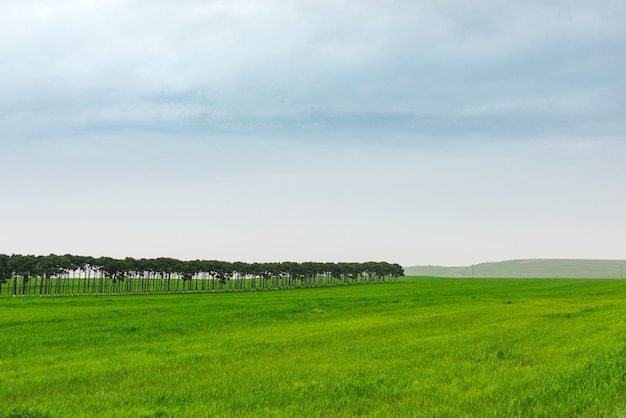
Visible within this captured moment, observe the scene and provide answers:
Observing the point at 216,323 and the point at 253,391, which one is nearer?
the point at 253,391

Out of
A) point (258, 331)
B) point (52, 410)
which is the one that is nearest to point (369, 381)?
point (52, 410)

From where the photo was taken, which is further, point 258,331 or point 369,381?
point 258,331

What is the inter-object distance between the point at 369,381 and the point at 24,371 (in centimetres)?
1224

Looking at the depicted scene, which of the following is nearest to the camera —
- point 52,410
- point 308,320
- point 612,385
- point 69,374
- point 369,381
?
point 52,410

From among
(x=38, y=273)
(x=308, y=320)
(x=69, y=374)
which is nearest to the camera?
(x=69, y=374)

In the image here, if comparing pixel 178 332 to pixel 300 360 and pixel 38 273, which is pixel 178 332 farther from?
pixel 38 273

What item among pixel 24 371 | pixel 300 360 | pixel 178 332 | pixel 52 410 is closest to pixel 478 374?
pixel 300 360

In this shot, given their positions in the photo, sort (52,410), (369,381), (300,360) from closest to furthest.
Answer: (52,410), (369,381), (300,360)

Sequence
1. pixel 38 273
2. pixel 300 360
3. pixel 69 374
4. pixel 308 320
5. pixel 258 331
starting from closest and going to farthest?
pixel 69 374, pixel 300 360, pixel 258 331, pixel 308 320, pixel 38 273

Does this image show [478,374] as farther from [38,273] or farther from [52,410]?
[38,273]

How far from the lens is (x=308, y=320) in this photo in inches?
1395

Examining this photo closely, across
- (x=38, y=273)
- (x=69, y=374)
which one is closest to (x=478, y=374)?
(x=69, y=374)

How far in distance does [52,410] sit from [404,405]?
8287 mm

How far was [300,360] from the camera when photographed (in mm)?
17922
